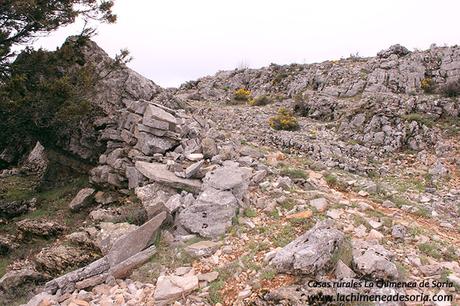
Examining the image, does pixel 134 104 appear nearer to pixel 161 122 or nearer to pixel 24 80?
pixel 161 122

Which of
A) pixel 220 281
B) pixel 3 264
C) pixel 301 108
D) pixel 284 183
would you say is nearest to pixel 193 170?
pixel 284 183

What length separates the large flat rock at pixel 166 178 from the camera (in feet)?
31.2

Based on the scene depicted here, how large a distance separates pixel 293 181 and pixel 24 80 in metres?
9.00

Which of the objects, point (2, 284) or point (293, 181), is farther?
point (293, 181)

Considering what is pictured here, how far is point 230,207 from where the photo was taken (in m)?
8.41

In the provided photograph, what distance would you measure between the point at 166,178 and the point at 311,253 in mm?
4768

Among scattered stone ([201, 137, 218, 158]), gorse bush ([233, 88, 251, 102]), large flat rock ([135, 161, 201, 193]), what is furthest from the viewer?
gorse bush ([233, 88, 251, 102])

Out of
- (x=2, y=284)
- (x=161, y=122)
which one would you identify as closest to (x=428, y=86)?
(x=161, y=122)

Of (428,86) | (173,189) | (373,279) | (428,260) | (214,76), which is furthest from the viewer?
(214,76)

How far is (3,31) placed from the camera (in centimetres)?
1238

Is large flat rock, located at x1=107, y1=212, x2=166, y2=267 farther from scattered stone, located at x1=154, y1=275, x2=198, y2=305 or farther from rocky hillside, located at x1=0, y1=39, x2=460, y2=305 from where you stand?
scattered stone, located at x1=154, y1=275, x2=198, y2=305

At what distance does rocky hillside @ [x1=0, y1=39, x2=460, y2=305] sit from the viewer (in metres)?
6.23

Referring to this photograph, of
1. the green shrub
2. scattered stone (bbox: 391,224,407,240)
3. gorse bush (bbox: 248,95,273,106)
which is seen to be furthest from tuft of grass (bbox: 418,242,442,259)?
gorse bush (bbox: 248,95,273,106)

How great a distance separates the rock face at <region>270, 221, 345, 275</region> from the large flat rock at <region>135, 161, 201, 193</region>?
3.51 meters
